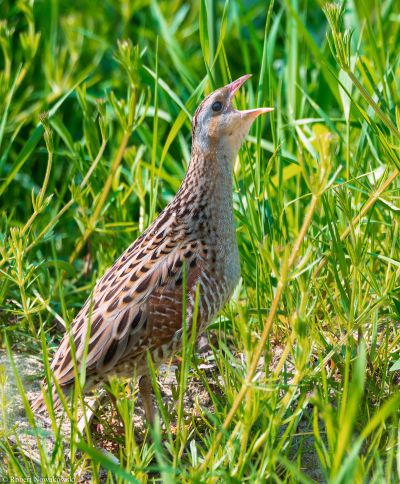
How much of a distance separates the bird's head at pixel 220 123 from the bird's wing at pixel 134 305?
423 mm

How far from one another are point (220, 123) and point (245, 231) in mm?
608

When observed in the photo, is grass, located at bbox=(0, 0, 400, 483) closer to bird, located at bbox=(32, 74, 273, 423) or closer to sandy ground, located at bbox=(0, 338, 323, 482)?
sandy ground, located at bbox=(0, 338, 323, 482)

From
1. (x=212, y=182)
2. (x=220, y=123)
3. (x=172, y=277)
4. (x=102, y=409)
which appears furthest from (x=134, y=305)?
(x=220, y=123)

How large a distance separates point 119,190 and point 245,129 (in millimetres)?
845

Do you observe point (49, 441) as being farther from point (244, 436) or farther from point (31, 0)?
point (31, 0)

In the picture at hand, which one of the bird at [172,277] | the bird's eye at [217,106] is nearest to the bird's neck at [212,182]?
the bird at [172,277]

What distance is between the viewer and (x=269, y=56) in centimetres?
459

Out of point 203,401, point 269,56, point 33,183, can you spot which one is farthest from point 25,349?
point 269,56

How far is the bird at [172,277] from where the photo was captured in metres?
3.43

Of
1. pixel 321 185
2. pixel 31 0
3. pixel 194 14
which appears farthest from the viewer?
pixel 194 14

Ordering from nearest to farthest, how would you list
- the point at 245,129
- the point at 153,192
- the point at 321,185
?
the point at 321,185
the point at 245,129
the point at 153,192

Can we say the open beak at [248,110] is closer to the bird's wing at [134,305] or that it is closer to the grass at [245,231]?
the grass at [245,231]

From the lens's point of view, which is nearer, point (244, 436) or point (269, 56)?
point (244, 436)

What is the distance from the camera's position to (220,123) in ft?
12.4
